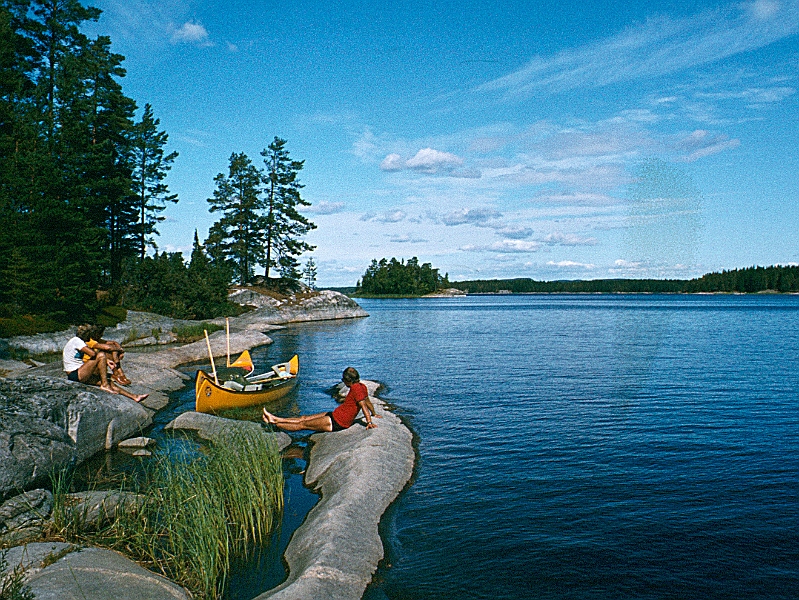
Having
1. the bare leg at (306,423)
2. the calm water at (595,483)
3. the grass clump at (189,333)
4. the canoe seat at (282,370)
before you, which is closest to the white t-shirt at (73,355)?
the bare leg at (306,423)

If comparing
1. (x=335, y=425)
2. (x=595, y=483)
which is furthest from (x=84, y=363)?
(x=595, y=483)

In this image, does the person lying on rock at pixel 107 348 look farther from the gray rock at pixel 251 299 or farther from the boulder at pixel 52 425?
the gray rock at pixel 251 299

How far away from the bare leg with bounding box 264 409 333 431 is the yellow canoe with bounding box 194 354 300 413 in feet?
11.3

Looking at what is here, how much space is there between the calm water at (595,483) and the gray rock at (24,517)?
5.28 m

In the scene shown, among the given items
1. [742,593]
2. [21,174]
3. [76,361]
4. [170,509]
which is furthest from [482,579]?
[21,174]

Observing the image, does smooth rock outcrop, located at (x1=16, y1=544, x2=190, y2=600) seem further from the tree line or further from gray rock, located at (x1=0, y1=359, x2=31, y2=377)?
the tree line

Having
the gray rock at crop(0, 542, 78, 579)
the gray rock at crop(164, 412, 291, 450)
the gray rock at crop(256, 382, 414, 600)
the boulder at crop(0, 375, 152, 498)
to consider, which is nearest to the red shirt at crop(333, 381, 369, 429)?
the gray rock at crop(256, 382, 414, 600)

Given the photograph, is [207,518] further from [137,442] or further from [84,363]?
[84,363]

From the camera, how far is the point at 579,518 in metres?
11.5

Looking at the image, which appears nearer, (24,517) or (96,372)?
(24,517)

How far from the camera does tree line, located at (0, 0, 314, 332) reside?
33688 mm

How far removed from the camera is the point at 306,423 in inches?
686

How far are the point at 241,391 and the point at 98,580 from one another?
14.2 metres

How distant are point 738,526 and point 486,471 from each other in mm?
5570
